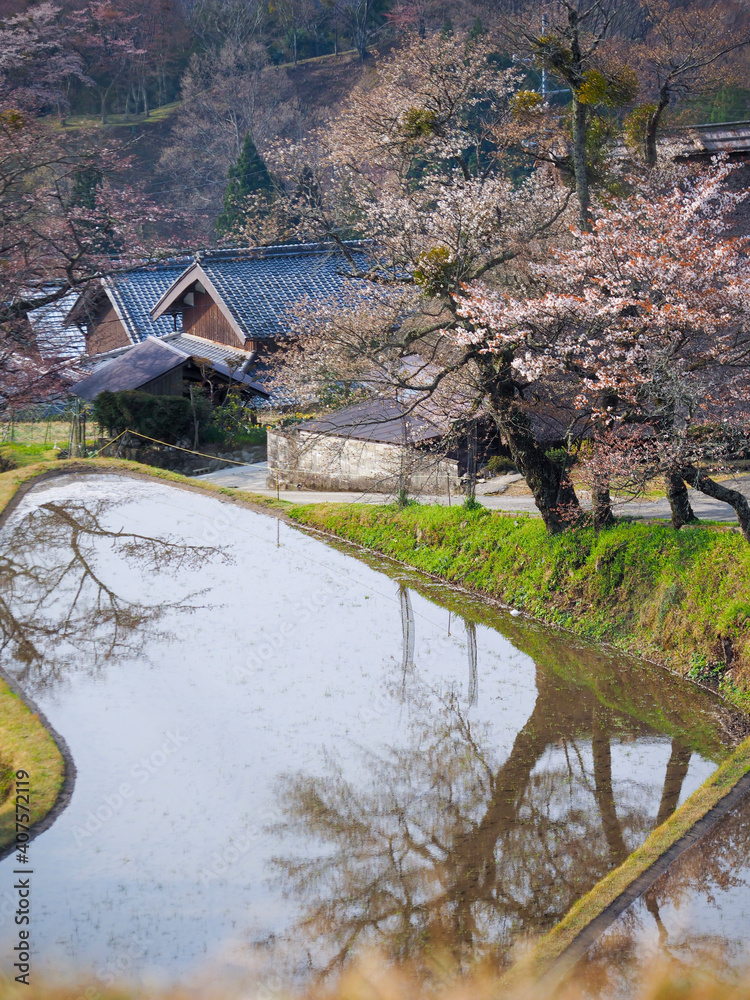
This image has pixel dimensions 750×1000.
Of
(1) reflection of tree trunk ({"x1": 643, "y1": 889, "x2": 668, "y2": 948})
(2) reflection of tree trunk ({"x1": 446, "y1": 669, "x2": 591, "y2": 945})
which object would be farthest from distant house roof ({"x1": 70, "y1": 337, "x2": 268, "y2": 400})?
(1) reflection of tree trunk ({"x1": 643, "y1": 889, "x2": 668, "y2": 948})

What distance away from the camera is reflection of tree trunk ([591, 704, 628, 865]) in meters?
6.91

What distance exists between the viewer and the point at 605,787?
25.8ft

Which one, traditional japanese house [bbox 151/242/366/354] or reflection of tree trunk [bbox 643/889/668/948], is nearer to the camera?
reflection of tree trunk [bbox 643/889/668/948]

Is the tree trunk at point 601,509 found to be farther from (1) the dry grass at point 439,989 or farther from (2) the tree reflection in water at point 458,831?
(1) the dry grass at point 439,989

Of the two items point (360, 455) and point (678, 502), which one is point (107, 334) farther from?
point (678, 502)

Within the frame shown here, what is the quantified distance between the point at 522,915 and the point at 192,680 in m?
4.99

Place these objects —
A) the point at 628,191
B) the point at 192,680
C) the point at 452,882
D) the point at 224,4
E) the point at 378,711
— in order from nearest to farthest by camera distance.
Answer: the point at 452,882
the point at 378,711
the point at 192,680
the point at 628,191
the point at 224,4

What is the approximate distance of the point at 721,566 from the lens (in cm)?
1024

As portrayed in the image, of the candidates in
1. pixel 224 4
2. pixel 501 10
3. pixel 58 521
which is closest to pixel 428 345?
pixel 58 521

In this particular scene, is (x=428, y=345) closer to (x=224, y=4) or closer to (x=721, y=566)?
(x=721, y=566)

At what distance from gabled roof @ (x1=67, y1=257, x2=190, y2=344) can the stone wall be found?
38.4ft
